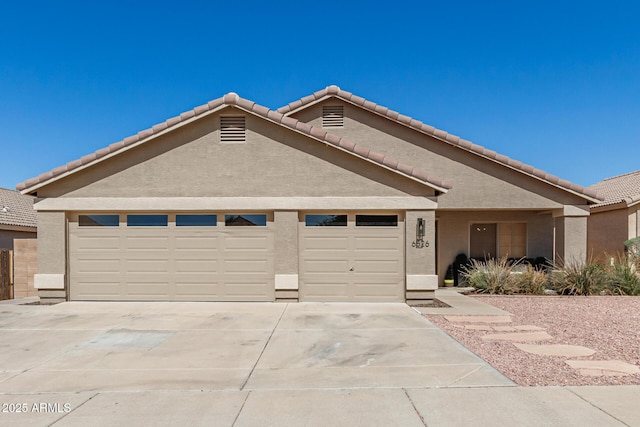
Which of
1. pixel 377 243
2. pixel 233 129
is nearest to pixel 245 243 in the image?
pixel 233 129

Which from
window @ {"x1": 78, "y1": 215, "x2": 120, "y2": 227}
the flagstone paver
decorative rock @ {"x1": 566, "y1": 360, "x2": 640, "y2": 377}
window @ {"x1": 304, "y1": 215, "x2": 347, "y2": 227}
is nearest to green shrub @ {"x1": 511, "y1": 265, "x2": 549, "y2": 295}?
the flagstone paver

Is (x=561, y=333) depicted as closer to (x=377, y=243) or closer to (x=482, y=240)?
(x=377, y=243)

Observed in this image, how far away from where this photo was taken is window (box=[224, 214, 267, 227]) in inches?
422

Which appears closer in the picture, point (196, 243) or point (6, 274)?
point (196, 243)

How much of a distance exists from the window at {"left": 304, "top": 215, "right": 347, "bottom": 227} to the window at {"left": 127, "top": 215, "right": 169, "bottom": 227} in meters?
4.12

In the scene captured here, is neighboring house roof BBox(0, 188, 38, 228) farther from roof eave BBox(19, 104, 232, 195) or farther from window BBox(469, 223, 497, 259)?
window BBox(469, 223, 497, 259)

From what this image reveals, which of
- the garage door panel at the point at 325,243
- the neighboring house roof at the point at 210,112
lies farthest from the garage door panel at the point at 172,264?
the neighboring house roof at the point at 210,112

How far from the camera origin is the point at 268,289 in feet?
34.8

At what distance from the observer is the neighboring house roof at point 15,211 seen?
18.2 meters

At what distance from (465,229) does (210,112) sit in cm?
1058

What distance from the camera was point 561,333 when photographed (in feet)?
24.4

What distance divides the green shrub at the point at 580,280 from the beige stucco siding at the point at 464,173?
240 cm

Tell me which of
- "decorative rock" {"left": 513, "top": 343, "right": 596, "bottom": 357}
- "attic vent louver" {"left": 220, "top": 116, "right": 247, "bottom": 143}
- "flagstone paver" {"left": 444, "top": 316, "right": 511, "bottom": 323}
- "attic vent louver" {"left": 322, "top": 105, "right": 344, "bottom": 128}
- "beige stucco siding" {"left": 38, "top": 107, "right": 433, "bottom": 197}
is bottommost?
"flagstone paver" {"left": 444, "top": 316, "right": 511, "bottom": 323}

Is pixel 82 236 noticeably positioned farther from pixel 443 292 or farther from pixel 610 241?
pixel 610 241
